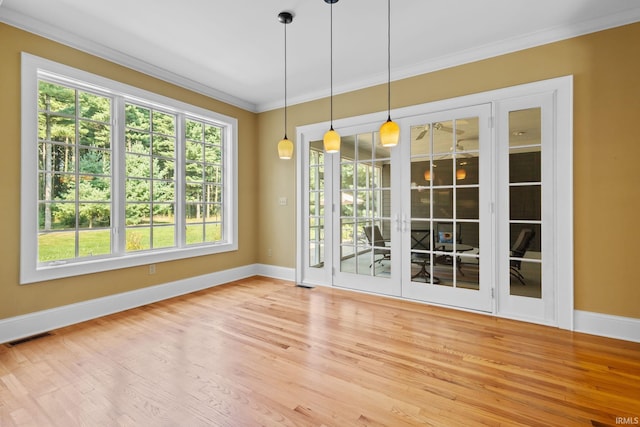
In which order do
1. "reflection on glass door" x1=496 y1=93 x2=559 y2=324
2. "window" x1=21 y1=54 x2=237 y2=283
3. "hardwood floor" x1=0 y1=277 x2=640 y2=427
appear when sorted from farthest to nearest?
"reflection on glass door" x1=496 y1=93 x2=559 y2=324
"window" x1=21 y1=54 x2=237 y2=283
"hardwood floor" x1=0 y1=277 x2=640 y2=427

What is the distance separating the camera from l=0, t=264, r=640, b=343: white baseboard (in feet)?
8.90

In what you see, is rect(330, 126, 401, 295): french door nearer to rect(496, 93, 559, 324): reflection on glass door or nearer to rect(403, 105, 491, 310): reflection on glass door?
rect(403, 105, 491, 310): reflection on glass door

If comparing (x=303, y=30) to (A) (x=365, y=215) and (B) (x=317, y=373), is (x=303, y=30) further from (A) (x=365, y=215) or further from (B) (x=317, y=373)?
(B) (x=317, y=373)

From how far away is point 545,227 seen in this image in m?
3.04

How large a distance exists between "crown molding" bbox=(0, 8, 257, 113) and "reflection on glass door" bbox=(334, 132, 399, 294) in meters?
2.18

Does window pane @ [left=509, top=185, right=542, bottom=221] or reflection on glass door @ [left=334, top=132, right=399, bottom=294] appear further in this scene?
reflection on glass door @ [left=334, top=132, right=399, bottom=294]

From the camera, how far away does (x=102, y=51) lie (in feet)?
10.8

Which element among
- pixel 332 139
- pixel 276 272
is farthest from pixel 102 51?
pixel 276 272

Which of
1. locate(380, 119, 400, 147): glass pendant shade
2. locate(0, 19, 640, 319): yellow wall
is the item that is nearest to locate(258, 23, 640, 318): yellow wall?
locate(0, 19, 640, 319): yellow wall

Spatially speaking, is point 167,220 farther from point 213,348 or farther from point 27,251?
point 213,348

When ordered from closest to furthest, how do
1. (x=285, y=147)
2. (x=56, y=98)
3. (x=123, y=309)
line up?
(x=56, y=98)
(x=285, y=147)
(x=123, y=309)

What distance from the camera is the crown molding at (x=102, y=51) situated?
2.75 meters

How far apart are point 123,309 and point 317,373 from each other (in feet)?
8.62

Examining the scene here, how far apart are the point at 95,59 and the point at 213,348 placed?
328 cm
